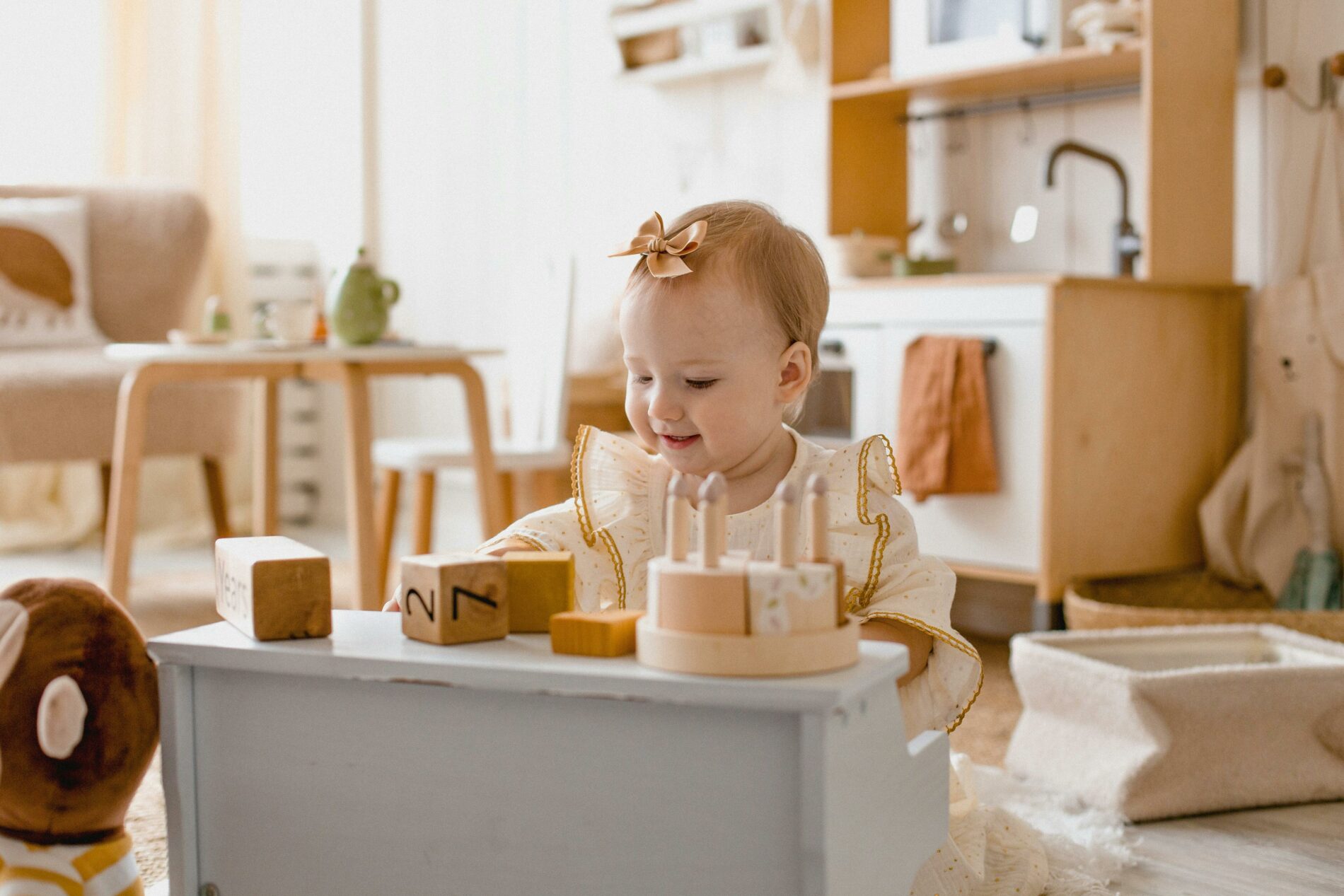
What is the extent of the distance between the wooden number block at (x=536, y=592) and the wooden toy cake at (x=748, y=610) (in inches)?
4.0

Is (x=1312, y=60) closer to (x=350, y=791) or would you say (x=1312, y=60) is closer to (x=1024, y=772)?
(x=1024, y=772)

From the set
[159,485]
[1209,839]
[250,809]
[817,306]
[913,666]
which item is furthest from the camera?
[159,485]

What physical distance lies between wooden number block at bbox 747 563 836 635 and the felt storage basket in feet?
2.97

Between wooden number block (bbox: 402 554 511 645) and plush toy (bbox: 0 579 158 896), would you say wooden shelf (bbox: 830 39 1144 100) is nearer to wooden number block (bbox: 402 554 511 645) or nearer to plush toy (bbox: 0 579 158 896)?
wooden number block (bbox: 402 554 511 645)

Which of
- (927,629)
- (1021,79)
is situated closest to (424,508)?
(1021,79)

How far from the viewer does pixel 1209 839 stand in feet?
4.91

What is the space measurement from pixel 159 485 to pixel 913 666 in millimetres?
3373

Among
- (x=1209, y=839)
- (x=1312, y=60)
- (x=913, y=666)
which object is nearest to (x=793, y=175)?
(x=1312, y=60)

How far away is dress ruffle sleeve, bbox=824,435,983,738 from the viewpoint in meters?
1.06

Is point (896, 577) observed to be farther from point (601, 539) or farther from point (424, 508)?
point (424, 508)

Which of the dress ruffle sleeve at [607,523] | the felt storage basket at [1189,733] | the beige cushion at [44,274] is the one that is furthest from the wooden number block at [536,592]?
the beige cushion at [44,274]

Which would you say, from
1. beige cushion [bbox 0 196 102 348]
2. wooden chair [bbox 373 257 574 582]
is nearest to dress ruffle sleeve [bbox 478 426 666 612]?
wooden chair [bbox 373 257 574 582]

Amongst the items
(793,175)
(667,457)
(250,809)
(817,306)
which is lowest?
(250,809)

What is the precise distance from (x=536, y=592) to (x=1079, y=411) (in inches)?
61.3
